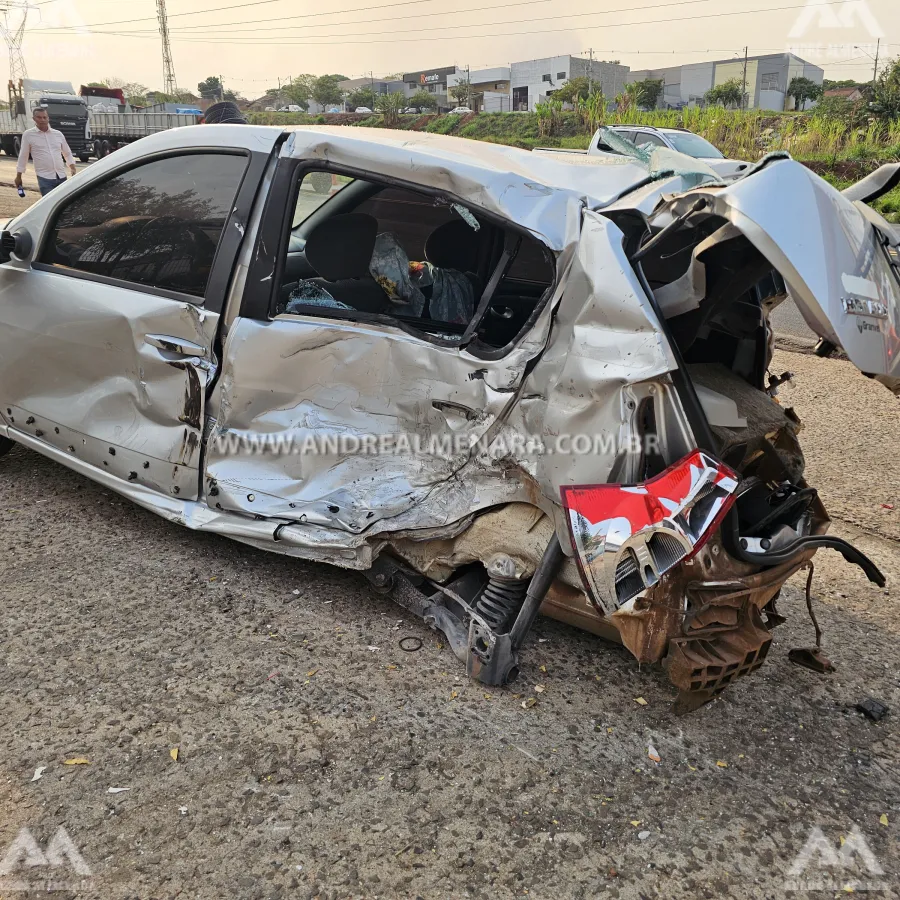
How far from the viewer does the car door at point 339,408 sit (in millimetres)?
2584

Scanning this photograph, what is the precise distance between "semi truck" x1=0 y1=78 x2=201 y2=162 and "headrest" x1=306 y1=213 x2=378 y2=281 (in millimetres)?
26376

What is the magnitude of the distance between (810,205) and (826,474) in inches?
103

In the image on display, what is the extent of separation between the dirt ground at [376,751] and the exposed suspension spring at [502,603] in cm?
21

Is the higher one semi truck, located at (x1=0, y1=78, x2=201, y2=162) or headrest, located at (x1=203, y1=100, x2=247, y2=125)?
semi truck, located at (x1=0, y1=78, x2=201, y2=162)

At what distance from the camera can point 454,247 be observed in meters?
3.28

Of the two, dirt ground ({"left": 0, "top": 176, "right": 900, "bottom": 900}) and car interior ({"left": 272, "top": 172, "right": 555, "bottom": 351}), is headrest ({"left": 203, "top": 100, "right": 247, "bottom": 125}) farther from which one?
dirt ground ({"left": 0, "top": 176, "right": 900, "bottom": 900})

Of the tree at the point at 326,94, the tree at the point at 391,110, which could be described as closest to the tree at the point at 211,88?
the tree at the point at 326,94

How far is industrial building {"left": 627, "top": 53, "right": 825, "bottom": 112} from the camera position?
2636 inches

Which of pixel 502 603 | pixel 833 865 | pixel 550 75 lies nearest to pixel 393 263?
pixel 502 603

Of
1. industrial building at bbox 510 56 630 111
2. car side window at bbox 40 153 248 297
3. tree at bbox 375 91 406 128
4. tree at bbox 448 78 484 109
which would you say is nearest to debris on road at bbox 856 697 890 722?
car side window at bbox 40 153 248 297

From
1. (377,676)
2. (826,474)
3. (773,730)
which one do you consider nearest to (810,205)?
(773,730)

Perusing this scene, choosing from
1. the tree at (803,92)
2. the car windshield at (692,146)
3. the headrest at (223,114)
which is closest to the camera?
the headrest at (223,114)

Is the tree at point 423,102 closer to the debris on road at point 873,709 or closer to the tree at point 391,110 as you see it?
the tree at point 391,110

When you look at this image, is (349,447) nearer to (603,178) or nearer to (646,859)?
(603,178)
